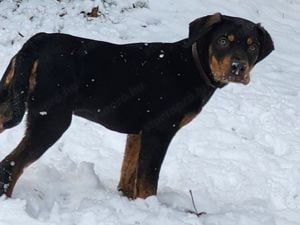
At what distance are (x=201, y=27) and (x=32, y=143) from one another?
5.68 ft

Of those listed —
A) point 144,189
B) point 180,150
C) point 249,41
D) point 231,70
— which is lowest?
point 180,150

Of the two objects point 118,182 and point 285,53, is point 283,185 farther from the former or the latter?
point 285,53

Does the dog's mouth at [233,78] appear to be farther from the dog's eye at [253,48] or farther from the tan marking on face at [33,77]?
the tan marking on face at [33,77]

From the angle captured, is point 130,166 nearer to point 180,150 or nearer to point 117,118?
point 117,118

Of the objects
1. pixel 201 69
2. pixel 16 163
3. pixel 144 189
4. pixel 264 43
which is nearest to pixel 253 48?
pixel 264 43

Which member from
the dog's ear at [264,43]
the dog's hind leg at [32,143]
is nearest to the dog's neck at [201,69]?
the dog's ear at [264,43]

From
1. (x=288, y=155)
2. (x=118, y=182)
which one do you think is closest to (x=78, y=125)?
(x=118, y=182)

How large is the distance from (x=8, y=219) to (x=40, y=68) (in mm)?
1266

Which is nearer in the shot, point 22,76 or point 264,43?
point 22,76

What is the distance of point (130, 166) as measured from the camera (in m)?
5.98

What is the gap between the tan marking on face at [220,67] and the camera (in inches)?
210

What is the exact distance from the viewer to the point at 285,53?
9.99 meters

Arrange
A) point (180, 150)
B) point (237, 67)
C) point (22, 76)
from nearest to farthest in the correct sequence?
point (22, 76)
point (237, 67)
point (180, 150)

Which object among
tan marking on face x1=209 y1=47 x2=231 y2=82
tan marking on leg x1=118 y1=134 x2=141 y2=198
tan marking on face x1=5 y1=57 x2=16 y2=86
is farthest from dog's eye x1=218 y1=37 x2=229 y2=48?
tan marking on face x1=5 y1=57 x2=16 y2=86
